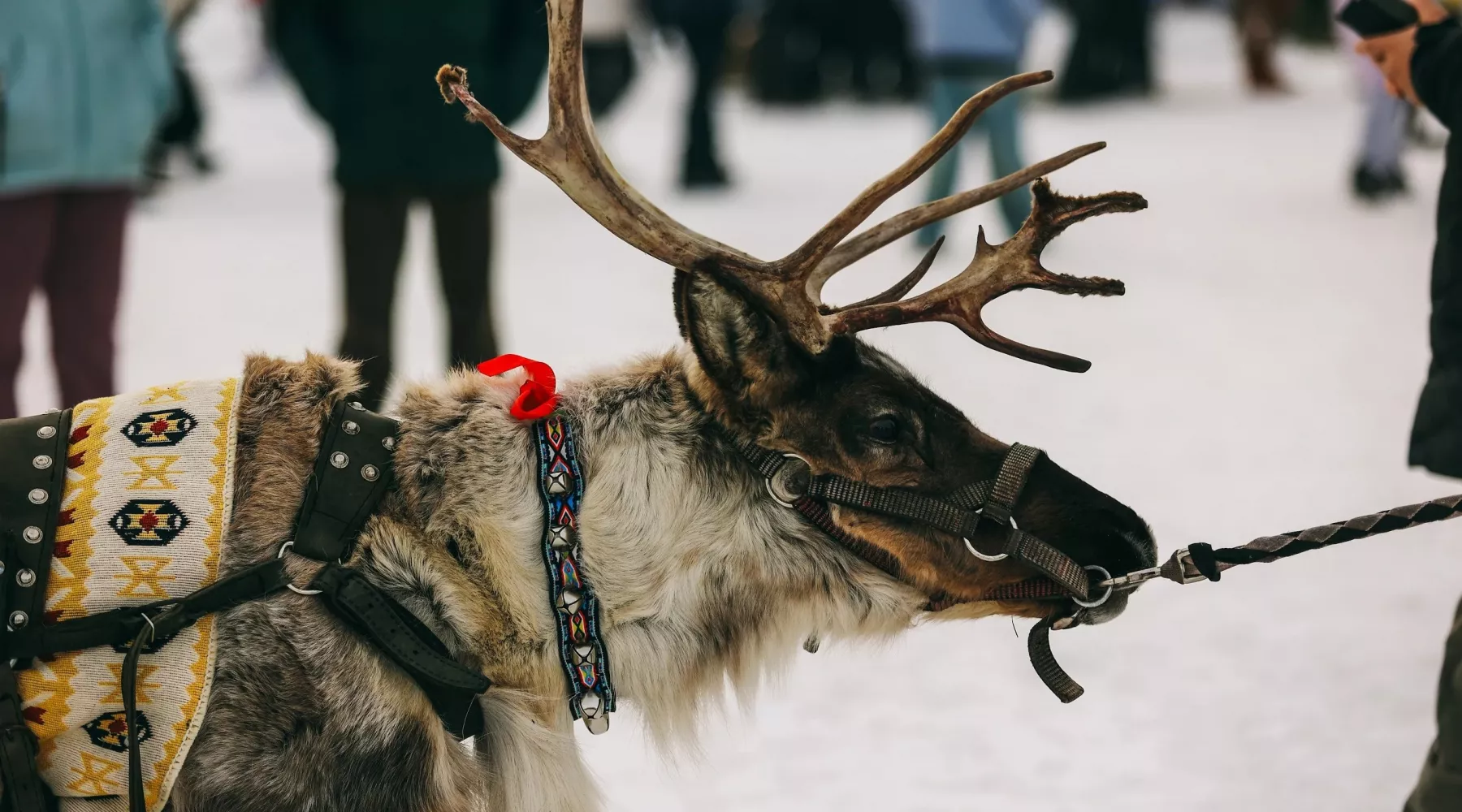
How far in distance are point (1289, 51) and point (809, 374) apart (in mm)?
18046

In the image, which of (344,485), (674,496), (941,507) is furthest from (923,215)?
(344,485)

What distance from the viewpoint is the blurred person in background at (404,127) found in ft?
14.7

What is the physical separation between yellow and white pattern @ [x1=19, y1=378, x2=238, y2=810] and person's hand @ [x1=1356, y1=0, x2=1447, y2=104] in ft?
7.17

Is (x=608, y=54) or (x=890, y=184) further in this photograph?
(x=608, y=54)

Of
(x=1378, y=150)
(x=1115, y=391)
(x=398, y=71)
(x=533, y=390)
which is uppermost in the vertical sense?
(x=398, y=71)

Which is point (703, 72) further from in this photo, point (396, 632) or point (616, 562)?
point (396, 632)

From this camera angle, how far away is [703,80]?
952 centimetres

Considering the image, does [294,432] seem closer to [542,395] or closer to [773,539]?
[542,395]

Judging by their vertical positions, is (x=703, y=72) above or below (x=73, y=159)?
below

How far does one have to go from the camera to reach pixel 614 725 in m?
3.56

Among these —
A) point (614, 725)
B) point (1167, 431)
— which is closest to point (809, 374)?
point (614, 725)

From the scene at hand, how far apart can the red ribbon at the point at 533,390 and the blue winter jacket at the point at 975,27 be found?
18.5ft

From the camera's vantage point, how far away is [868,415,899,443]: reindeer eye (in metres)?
2.32

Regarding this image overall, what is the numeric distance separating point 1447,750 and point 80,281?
3.40 m
